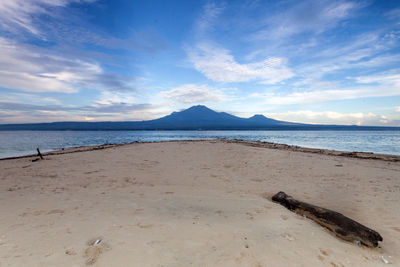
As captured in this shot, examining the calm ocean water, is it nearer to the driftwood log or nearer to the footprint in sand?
the driftwood log

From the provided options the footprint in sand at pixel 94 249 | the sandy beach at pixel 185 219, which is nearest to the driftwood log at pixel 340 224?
the sandy beach at pixel 185 219

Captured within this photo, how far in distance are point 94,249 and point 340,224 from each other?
514 cm

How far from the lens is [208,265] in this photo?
9.22ft

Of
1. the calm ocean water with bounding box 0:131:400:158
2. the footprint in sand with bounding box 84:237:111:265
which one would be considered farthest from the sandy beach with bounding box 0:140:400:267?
the calm ocean water with bounding box 0:131:400:158

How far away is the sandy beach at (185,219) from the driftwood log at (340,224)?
0.67 feet

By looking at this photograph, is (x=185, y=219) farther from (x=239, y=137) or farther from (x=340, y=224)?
(x=239, y=137)

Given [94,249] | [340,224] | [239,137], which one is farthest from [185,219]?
[239,137]

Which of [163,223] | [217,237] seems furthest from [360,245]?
[163,223]

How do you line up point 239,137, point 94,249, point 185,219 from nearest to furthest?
point 94,249 < point 185,219 < point 239,137

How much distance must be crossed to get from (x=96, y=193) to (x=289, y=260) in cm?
602

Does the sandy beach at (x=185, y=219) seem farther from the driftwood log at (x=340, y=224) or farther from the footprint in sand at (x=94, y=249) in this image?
the driftwood log at (x=340, y=224)

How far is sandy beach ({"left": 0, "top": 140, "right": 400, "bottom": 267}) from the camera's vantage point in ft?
9.96

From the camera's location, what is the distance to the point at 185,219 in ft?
14.4

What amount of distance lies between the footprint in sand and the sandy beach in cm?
2
